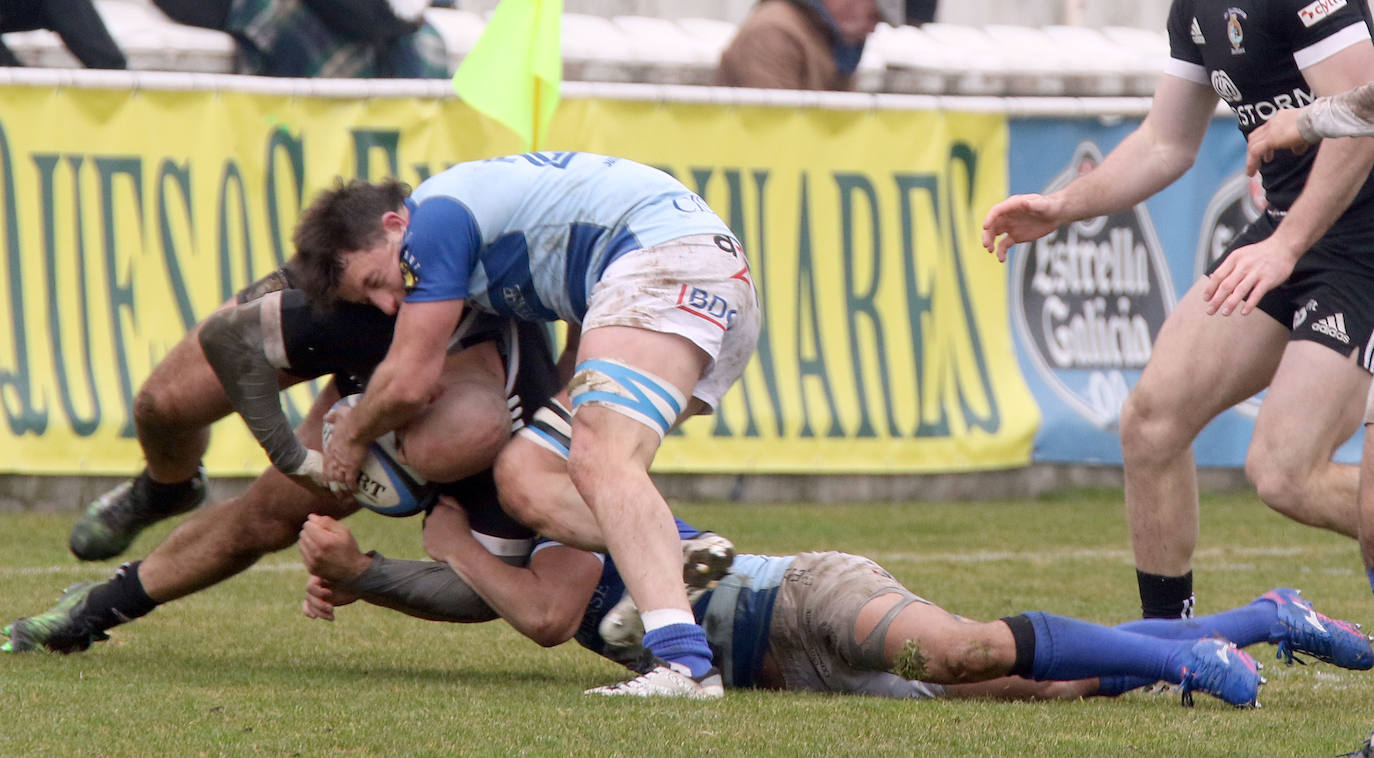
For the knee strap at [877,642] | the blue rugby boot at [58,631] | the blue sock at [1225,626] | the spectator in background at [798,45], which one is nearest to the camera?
the knee strap at [877,642]

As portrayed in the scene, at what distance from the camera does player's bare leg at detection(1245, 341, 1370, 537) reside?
494 centimetres

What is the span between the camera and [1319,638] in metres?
4.57

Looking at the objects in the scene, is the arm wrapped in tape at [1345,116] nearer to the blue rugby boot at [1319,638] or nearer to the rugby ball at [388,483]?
the blue rugby boot at [1319,638]

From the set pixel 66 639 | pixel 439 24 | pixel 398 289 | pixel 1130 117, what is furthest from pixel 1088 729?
pixel 439 24

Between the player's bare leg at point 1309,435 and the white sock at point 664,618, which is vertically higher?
the player's bare leg at point 1309,435

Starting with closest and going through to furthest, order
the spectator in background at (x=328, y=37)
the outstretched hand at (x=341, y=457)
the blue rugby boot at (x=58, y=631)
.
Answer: the outstretched hand at (x=341, y=457)
the blue rugby boot at (x=58, y=631)
the spectator in background at (x=328, y=37)

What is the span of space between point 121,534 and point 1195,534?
2948 mm

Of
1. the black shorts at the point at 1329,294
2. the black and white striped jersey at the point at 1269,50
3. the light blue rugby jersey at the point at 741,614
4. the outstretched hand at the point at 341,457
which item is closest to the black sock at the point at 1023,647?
the light blue rugby jersey at the point at 741,614

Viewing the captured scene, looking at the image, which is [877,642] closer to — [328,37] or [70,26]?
[328,37]

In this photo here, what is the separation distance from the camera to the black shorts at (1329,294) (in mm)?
4926

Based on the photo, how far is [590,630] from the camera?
15.5 feet

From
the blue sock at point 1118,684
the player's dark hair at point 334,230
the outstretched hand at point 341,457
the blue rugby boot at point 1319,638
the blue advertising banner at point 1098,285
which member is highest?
the player's dark hair at point 334,230

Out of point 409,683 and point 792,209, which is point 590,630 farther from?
point 792,209

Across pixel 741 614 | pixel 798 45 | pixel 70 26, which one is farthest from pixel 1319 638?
pixel 70 26
